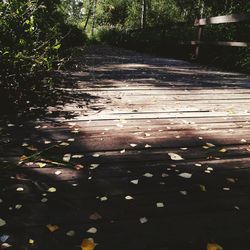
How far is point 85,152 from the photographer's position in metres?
2.88

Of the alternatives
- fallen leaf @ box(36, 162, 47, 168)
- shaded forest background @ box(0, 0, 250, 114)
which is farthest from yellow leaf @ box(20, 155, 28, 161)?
shaded forest background @ box(0, 0, 250, 114)

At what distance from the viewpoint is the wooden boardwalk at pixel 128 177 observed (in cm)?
178

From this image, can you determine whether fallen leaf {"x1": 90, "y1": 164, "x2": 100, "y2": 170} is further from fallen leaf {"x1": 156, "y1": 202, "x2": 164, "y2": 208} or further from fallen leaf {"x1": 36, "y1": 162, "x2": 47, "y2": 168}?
fallen leaf {"x1": 156, "y1": 202, "x2": 164, "y2": 208}

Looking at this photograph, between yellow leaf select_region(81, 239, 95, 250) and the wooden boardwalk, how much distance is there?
38mm

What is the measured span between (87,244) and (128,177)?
80cm

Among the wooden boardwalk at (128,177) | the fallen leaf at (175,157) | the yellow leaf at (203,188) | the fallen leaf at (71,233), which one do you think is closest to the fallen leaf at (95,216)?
the wooden boardwalk at (128,177)

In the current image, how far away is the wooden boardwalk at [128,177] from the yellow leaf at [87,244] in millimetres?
38

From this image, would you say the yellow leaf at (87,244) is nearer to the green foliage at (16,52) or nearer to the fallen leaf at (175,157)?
the fallen leaf at (175,157)

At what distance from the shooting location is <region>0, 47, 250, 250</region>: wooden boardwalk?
5.83ft

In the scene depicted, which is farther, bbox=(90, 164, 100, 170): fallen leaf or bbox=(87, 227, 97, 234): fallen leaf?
bbox=(90, 164, 100, 170): fallen leaf

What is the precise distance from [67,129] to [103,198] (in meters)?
1.55

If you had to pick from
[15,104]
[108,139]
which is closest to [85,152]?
[108,139]

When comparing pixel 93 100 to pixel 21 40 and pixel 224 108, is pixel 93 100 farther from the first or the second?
pixel 224 108

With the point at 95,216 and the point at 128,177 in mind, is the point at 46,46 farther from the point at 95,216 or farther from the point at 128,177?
the point at 95,216
